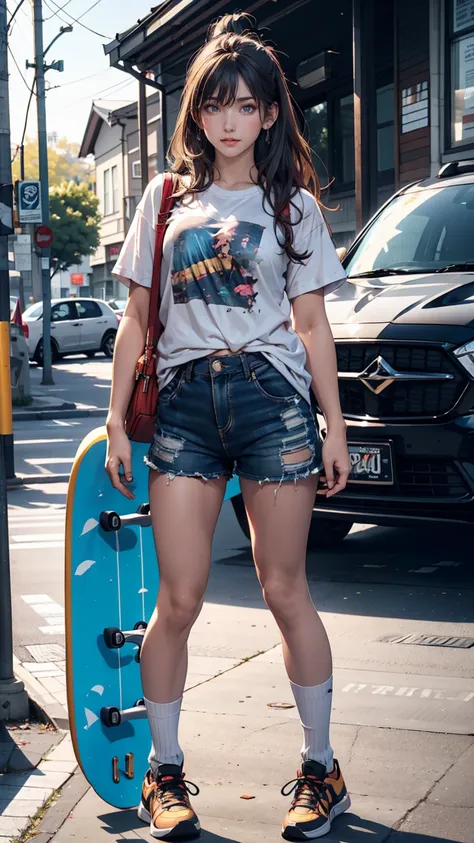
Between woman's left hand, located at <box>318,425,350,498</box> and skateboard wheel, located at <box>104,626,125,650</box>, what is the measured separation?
724 millimetres

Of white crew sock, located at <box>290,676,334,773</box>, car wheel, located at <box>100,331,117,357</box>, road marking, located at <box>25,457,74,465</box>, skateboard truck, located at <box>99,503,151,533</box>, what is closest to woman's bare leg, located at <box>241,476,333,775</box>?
white crew sock, located at <box>290,676,334,773</box>

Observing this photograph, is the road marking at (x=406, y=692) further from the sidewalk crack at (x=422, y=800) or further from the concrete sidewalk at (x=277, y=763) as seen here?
the sidewalk crack at (x=422, y=800)

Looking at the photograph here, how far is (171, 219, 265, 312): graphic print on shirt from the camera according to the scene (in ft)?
10.1

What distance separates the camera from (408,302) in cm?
589

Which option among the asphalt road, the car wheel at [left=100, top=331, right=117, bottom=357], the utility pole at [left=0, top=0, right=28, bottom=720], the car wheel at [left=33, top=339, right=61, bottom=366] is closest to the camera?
the utility pole at [left=0, top=0, right=28, bottom=720]

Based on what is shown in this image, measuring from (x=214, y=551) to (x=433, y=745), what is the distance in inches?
139

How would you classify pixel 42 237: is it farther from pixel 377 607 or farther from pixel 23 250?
pixel 377 607

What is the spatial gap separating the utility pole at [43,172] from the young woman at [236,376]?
64.7 ft

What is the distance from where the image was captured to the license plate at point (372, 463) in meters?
5.67

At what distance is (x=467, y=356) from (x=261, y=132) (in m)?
2.48

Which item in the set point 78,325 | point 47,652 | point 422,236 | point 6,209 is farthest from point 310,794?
point 78,325

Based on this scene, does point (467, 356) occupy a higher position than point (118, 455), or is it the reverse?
point (467, 356)

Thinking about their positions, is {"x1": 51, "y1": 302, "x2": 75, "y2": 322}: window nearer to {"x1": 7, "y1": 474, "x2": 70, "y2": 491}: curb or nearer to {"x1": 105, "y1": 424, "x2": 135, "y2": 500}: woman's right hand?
{"x1": 7, "y1": 474, "x2": 70, "y2": 491}: curb

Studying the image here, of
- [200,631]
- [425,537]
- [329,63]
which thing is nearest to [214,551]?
[425,537]
